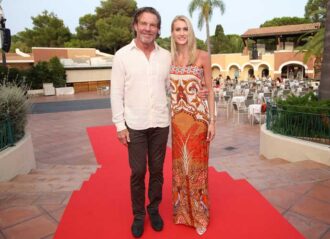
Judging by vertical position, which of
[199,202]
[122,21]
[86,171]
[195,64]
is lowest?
A: [86,171]

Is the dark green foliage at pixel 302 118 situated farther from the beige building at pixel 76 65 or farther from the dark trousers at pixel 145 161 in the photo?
the beige building at pixel 76 65

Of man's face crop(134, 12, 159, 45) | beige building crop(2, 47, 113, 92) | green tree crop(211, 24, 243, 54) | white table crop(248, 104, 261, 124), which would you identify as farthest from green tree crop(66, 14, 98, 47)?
man's face crop(134, 12, 159, 45)

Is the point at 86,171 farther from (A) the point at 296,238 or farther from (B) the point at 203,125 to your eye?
(A) the point at 296,238

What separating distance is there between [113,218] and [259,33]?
103 feet

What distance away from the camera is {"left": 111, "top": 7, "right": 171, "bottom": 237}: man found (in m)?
2.23

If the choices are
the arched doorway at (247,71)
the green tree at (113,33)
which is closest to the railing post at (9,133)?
the arched doorway at (247,71)

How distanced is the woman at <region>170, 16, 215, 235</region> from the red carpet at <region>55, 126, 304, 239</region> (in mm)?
179

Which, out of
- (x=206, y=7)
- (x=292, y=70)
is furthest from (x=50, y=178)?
(x=292, y=70)

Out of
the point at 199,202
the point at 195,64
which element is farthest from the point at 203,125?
the point at 199,202

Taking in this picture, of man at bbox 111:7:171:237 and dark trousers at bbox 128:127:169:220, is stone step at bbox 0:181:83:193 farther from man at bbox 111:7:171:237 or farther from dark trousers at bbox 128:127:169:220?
man at bbox 111:7:171:237

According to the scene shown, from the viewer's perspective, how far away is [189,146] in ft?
7.74

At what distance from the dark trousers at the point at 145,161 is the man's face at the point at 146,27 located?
0.67 m

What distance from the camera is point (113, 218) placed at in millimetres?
2625

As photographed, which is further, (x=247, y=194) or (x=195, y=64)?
(x=247, y=194)
